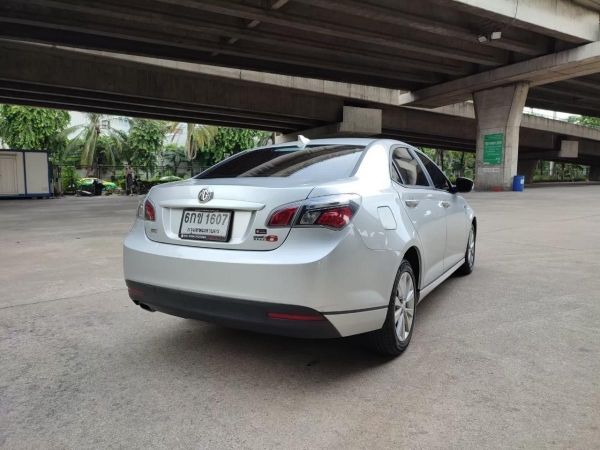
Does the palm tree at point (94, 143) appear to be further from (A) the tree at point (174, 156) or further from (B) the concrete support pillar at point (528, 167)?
(B) the concrete support pillar at point (528, 167)

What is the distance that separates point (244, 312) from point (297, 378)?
0.59m

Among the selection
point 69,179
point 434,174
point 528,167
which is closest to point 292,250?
point 434,174

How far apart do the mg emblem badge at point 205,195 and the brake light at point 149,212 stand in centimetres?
43

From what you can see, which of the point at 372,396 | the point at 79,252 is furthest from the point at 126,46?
the point at 372,396

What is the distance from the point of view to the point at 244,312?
2.73 m

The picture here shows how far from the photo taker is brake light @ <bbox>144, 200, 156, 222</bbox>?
325cm

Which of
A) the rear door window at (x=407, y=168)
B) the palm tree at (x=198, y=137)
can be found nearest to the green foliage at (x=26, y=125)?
the palm tree at (x=198, y=137)

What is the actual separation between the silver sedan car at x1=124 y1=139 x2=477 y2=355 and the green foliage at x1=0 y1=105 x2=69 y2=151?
36613mm

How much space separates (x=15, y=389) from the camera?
280 cm

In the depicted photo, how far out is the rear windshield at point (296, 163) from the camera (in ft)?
10.6

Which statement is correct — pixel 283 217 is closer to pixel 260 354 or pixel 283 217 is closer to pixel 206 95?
pixel 260 354

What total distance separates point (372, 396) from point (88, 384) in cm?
169

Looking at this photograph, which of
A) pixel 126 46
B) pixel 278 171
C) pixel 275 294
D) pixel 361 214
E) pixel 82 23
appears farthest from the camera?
pixel 126 46

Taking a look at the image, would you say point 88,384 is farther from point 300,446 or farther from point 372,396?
point 372,396
